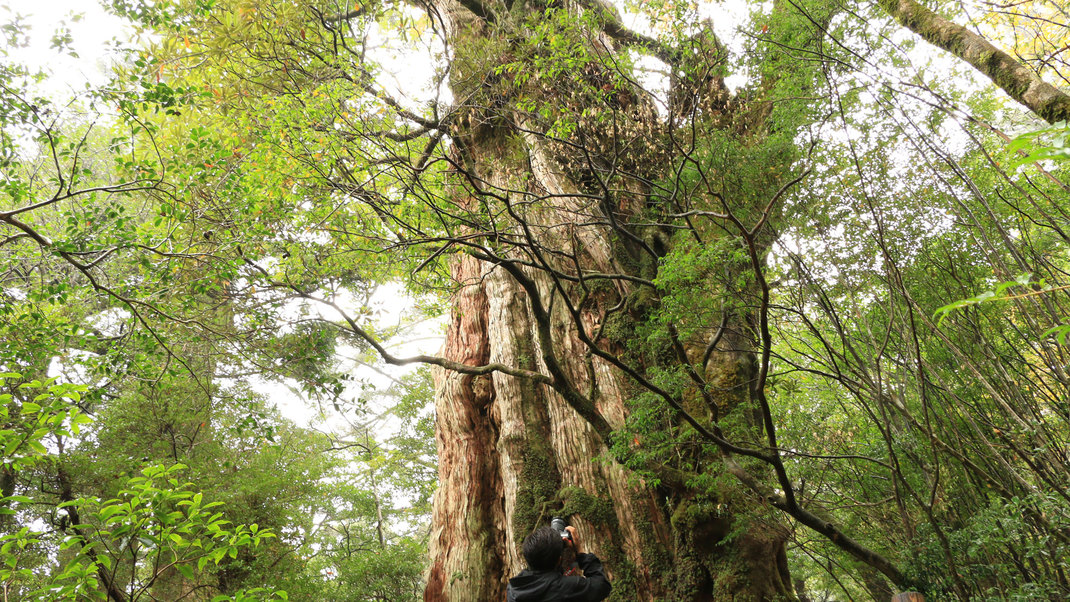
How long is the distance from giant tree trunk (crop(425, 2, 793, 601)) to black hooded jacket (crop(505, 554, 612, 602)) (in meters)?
0.96

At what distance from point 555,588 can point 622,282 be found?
10.5 ft

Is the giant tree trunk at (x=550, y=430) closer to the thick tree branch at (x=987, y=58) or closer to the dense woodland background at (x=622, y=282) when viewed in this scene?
the dense woodland background at (x=622, y=282)

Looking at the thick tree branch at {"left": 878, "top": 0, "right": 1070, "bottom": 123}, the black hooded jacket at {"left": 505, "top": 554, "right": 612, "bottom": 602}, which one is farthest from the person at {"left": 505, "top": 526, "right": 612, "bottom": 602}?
the thick tree branch at {"left": 878, "top": 0, "right": 1070, "bottom": 123}

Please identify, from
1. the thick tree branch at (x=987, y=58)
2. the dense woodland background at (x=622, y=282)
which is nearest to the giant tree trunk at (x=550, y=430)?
the dense woodland background at (x=622, y=282)

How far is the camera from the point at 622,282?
5.61 meters

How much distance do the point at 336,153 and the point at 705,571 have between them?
403 cm

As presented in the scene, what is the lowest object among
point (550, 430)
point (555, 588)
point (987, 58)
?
point (555, 588)

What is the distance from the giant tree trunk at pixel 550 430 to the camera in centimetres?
397

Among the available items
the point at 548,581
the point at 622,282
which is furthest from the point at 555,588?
the point at 622,282

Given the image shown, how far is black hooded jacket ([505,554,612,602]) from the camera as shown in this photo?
3.03 metres

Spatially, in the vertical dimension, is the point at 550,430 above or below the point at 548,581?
above

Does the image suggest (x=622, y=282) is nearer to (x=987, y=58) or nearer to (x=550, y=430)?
(x=550, y=430)

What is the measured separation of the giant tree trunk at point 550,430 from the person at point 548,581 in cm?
94

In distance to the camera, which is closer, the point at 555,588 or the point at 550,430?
the point at 555,588
